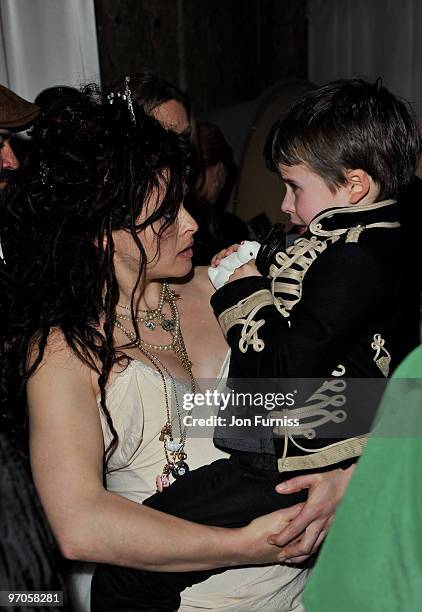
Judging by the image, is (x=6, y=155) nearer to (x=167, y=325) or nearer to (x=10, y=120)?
(x=10, y=120)

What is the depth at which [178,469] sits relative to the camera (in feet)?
4.71

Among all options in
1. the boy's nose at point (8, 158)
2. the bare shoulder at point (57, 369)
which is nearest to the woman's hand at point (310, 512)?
the bare shoulder at point (57, 369)

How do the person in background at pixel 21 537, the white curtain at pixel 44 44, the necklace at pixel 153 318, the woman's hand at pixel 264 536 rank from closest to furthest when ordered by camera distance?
the person in background at pixel 21 537 → the woman's hand at pixel 264 536 → the necklace at pixel 153 318 → the white curtain at pixel 44 44

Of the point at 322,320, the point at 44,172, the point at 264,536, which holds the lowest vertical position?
the point at 264,536

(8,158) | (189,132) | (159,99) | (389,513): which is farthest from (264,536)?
(159,99)

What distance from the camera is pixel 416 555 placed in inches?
31.7

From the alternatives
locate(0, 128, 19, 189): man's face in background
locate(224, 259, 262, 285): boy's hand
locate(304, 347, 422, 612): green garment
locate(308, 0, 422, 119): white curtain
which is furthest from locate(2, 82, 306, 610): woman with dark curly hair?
locate(308, 0, 422, 119): white curtain

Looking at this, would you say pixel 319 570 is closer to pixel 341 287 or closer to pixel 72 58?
pixel 341 287

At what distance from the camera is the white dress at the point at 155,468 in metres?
1.39

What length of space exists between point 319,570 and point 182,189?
2.64 feet

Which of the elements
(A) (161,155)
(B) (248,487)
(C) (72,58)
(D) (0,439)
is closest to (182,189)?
(A) (161,155)

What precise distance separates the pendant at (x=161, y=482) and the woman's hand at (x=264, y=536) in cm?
18

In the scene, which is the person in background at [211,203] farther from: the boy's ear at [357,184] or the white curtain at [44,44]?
the boy's ear at [357,184]

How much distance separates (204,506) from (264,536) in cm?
12
